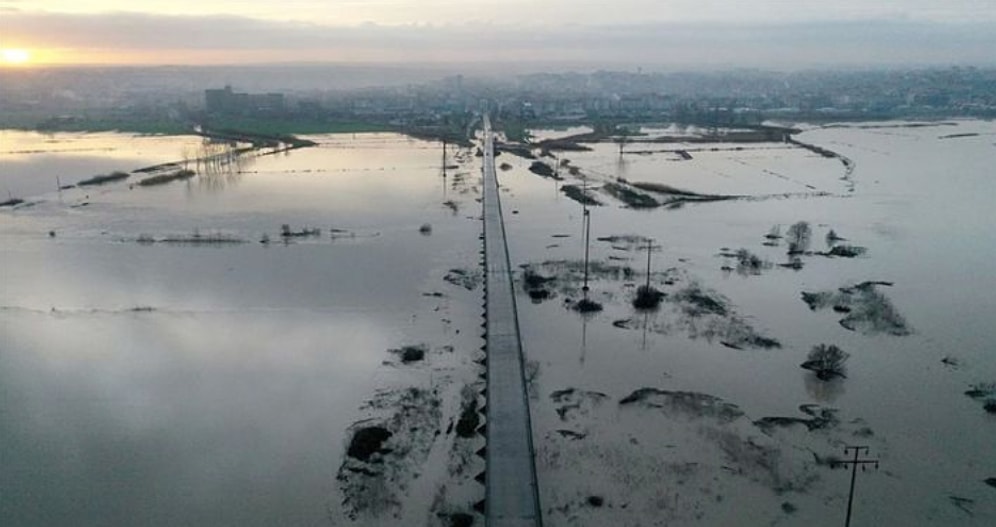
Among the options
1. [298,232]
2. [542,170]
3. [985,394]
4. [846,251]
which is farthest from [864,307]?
[542,170]

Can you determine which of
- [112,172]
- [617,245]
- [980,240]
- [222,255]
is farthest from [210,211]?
[980,240]

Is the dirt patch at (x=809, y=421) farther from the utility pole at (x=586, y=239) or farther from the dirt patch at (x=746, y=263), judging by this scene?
the dirt patch at (x=746, y=263)

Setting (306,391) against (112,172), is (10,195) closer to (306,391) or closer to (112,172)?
(112,172)

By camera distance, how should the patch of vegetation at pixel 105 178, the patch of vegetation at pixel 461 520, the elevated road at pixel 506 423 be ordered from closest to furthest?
the elevated road at pixel 506 423 → the patch of vegetation at pixel 461 520 → the patch of vegetation at pixel 105 178

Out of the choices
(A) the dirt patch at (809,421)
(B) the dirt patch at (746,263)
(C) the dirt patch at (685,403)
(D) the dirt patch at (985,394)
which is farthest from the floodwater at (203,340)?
(D) the dirt patch at (985,394)

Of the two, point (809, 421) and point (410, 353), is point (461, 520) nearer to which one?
point (410, 353)

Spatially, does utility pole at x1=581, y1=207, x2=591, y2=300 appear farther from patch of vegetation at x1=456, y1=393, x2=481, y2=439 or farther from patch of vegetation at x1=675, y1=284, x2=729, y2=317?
patch of vegetation at x1=456, y1=393, x2=481, y2=439
